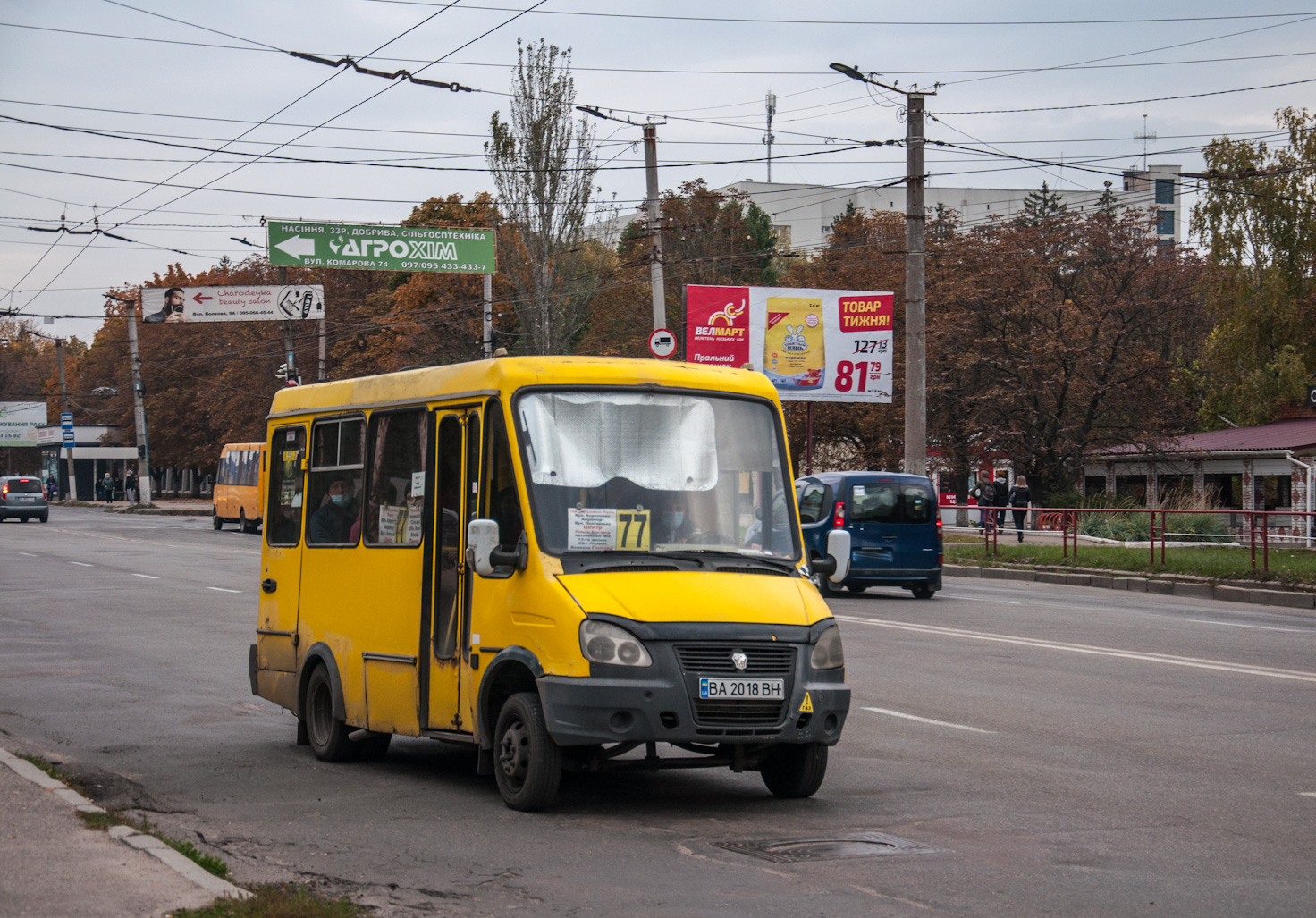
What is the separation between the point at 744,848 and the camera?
700 centimetres

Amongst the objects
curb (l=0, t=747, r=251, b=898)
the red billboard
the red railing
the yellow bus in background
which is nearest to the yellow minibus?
curb (l=0, t=747, r=251, b=898)

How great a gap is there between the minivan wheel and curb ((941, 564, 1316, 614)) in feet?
56.5

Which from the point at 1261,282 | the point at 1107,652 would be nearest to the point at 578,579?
the point at 1107,652

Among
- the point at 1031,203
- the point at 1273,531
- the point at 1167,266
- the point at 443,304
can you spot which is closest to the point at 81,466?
the point at 443,304

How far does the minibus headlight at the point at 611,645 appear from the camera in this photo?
7.41m

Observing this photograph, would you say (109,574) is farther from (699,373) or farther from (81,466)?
(81,466)

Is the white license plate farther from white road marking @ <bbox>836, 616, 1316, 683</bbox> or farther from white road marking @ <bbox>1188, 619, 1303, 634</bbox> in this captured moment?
white road marking @ <bbox>1188, 619, 1303, 634</bbox>

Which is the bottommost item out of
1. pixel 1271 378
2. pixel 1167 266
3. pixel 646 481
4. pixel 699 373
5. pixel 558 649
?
pixel 558 649

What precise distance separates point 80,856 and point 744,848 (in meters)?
2.78

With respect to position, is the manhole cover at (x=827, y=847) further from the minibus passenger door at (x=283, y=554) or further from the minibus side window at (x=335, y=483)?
the minibus passenger door at (x=283, y=554)

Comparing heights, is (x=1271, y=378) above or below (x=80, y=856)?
above

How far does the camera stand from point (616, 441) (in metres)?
8.26

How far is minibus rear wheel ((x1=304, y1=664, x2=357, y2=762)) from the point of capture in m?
9.62

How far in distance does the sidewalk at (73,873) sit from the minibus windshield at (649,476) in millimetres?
2507
